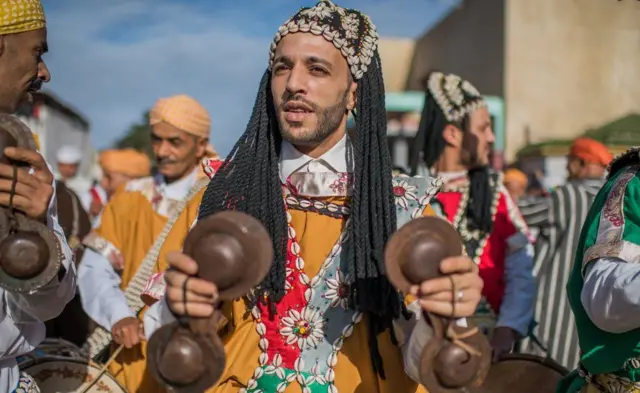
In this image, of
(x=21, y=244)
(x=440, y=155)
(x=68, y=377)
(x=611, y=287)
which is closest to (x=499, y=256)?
(x=440, y=155)

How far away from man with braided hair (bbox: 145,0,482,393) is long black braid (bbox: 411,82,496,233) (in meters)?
2.00

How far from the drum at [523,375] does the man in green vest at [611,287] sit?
3.90 ft

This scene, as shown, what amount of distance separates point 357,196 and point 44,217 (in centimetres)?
102

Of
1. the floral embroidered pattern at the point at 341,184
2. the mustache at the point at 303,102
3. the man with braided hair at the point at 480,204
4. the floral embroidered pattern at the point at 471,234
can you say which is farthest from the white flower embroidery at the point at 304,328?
the floral embroidered pattern at the point at 471,234

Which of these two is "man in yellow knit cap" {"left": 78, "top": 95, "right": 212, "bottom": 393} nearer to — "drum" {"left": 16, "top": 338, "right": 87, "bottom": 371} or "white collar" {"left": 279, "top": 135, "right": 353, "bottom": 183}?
"drum" {"left": 16, "top": 338, "right": 87, "bottom": 371}

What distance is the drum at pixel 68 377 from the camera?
3484 millimetres

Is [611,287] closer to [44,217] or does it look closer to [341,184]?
[341,184]

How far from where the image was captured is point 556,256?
5988mm

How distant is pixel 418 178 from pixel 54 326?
131 inches

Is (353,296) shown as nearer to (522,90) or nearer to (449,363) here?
(449,363)

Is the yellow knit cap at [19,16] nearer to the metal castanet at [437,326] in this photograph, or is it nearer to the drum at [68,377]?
the metal castanet at [437,326]

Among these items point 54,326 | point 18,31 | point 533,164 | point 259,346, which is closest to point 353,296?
point 259,346

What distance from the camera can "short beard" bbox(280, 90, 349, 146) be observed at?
8.91 ft

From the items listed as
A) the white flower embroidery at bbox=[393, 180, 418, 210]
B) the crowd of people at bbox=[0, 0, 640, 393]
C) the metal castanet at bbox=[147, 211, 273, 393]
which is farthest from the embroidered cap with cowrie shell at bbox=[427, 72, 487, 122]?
the metal castanet at bbox=[147, 211, 273, 393]
